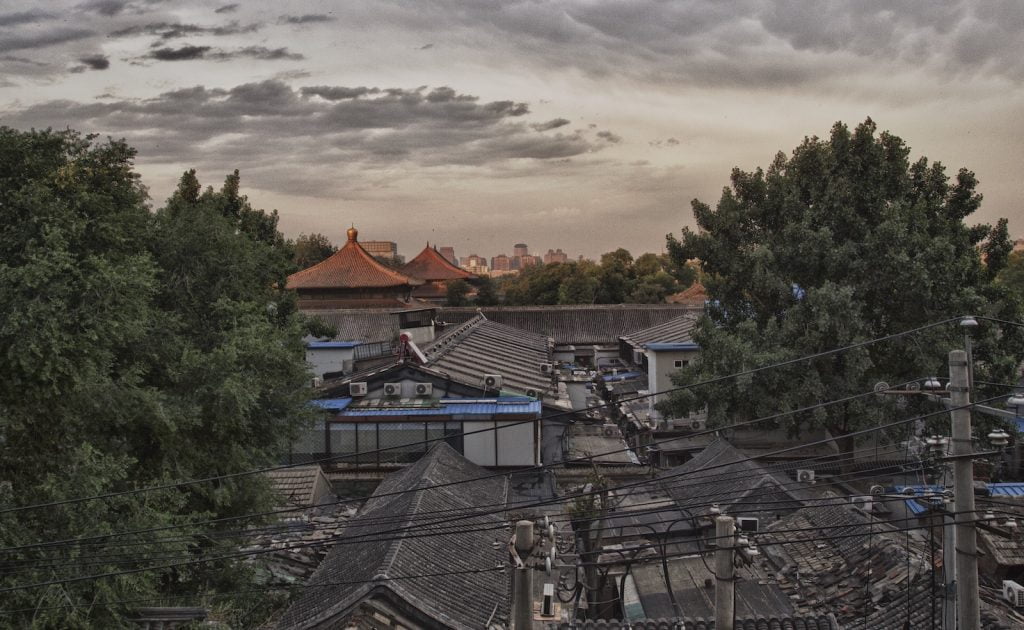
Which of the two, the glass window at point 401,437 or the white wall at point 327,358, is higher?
the white wall at point 327,358

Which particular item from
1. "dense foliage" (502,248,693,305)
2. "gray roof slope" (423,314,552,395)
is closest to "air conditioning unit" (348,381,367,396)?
"gray roof slope" (423,314,552,395)

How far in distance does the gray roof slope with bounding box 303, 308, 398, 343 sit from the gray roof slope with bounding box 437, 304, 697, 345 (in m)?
9.84

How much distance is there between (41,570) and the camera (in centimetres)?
916

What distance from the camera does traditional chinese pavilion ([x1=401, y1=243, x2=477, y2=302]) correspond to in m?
58.0

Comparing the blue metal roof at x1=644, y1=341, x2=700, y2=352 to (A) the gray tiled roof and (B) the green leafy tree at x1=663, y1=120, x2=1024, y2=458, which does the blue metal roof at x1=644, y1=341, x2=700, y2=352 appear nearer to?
(B) the green leafy tree at x1=663, y1=120, x2=1024, y2=458

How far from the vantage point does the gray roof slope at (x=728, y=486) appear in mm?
A: 13455

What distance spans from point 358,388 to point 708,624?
1162 cm

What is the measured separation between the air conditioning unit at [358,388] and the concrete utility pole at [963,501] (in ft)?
48.5

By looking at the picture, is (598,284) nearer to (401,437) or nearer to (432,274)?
(432,274)

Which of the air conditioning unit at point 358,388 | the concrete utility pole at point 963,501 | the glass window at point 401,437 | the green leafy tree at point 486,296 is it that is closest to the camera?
the concrete utility pole at point 963,501

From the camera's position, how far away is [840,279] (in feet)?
63.8

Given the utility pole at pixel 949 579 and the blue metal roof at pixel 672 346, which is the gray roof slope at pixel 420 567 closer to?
the utility pole at pixel 949 579

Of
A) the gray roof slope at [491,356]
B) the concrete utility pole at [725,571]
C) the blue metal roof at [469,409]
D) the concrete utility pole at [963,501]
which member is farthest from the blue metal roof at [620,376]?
the concrete utility pole at [963,501]

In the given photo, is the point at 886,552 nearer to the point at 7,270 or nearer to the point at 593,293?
the point at 7,270
